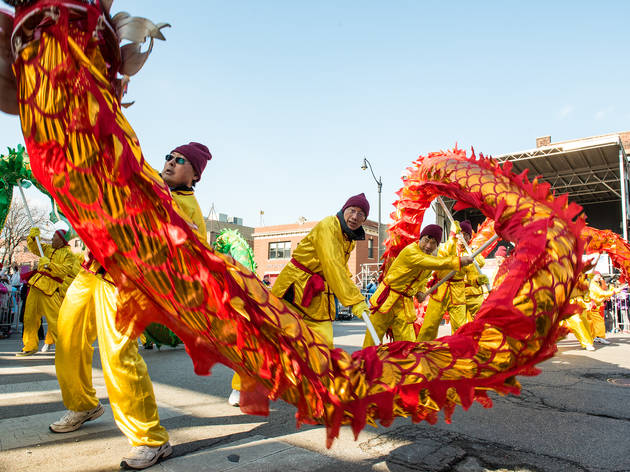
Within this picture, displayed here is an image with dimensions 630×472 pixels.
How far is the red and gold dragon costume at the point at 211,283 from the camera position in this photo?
158 centimetres

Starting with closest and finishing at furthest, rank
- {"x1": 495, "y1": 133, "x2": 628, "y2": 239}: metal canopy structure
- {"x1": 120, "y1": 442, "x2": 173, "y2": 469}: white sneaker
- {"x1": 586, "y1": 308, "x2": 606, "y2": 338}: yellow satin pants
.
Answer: {"x1": 120, "y1": 442, "x2": 173, "y2": 469}: white sneaker < {"x1": 586, "y1": 308, "x2": 606, "y2": 338}: yellow satin pants < {"x1": 495, "y1": 133, "x2": 628, "y2": 239}: metal canopy structure

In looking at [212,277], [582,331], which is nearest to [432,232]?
[212,277]

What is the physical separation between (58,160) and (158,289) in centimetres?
61

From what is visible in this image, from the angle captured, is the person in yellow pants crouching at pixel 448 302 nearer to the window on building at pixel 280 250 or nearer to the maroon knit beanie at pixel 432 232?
the maroon knit beanie at pixel 432 232

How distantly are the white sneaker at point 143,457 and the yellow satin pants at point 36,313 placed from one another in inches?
230

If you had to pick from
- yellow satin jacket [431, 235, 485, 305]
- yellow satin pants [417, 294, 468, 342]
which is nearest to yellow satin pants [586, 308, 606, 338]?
yellow satin jacket [431, 235, 485, 305]

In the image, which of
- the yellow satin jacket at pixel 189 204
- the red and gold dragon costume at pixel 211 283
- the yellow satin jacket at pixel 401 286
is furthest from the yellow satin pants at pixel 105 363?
the yellow satin jacket at pixel 401 286

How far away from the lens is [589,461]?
283 cm

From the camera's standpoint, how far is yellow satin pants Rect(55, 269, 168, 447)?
2.56 meters

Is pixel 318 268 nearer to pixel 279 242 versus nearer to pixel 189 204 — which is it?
pixel 189 204

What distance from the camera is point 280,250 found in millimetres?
38531

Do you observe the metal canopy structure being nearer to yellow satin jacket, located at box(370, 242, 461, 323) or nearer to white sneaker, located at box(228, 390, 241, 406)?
yellow satin jacket, located at box(370, 242, 461, 323)

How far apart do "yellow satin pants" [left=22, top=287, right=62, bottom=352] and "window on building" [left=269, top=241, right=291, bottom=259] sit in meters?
30.1

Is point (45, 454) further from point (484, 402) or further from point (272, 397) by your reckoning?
point (484, 402)
